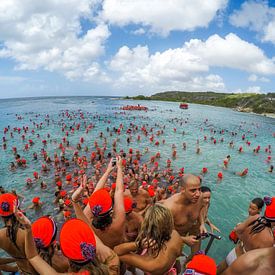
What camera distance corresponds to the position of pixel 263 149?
28938 mm

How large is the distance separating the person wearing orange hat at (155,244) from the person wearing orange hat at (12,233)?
1.42 m

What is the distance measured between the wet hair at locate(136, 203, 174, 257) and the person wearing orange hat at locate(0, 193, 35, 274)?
1763 millimetres

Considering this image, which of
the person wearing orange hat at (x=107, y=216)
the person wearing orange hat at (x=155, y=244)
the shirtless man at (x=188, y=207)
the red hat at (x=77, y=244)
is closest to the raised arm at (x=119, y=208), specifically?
the person wearing orange hat at (x=107, y=216)

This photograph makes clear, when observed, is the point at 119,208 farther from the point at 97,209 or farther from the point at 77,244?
the point at 77,244

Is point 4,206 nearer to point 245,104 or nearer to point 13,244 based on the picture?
point 13,244

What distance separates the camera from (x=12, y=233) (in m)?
3.37

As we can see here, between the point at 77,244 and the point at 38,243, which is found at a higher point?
the point at 77,244

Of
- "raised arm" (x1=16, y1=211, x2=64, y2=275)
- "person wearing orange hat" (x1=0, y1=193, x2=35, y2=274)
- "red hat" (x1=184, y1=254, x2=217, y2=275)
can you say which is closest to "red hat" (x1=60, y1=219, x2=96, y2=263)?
"raised arm" (x1=16, y1=211, x2=64, y2=275)

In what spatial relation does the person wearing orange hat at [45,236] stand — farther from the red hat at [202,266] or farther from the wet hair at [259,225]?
the wet hair at [259,225]

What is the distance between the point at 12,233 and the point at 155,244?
210cm

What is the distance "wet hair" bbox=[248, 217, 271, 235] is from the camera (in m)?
3.85

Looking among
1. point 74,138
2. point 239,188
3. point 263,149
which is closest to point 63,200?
point 239,188

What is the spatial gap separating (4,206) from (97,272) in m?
1.87

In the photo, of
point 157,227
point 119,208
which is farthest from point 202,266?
point 119,208
